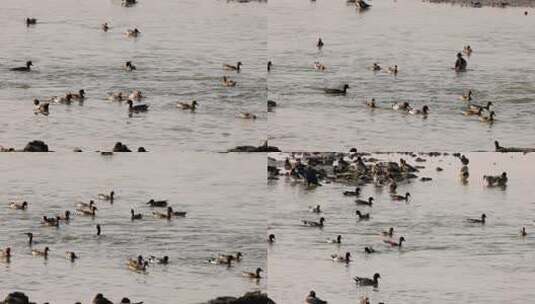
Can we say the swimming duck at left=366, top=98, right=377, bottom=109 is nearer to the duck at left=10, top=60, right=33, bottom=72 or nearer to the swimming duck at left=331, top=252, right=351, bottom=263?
the swimming duck at left=331, top=252, right=351, bottom=263

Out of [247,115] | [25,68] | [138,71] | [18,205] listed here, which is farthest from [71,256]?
[138,71]

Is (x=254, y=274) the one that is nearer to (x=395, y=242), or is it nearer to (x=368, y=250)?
(x=368, y=250)

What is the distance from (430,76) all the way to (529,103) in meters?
2.88

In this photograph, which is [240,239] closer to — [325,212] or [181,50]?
[325,212]

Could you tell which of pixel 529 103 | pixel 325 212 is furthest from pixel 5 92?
pixel 529 103

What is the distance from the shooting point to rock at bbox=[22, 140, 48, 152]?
24484 millimetres

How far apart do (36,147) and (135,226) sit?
6.67 ft

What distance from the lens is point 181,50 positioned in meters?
31.4

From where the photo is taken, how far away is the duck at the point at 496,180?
22502mm

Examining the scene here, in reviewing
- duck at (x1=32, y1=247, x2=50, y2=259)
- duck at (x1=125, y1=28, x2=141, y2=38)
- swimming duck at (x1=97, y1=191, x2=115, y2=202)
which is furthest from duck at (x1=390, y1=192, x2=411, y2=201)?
duck at (x1=125, y1=28, x2=141, y2=38)

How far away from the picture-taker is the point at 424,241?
23.4 metres

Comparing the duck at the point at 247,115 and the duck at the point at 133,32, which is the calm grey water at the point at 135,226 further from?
the duck at the point at 133,32

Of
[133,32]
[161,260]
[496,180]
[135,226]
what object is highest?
[133,32]

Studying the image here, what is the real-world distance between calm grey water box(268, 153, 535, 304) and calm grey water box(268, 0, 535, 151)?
106 cm
